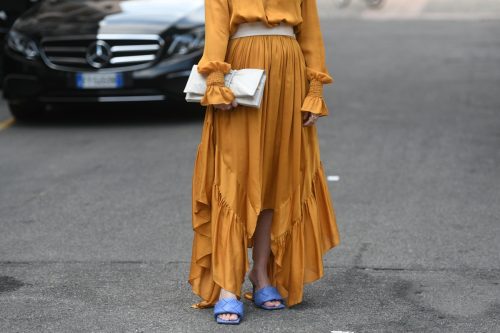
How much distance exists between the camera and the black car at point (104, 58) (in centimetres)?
1086

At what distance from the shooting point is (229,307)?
5020 millimetres

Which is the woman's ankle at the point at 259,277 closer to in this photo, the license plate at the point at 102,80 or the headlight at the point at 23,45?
the license plate at the point at 102,80

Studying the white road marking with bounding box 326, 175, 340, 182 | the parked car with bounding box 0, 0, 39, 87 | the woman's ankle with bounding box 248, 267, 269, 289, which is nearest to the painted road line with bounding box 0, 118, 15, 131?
the parked car with bounding box 0, 0, 39, 87

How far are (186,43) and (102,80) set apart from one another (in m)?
0.91

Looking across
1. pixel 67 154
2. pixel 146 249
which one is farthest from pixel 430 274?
pixel 67 154

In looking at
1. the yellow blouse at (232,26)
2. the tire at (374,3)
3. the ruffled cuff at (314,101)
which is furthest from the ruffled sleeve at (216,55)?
the tire at (374,3)

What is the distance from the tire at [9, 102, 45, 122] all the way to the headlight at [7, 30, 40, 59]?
52 cm

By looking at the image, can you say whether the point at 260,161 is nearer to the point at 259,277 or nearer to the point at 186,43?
the point at 259,277

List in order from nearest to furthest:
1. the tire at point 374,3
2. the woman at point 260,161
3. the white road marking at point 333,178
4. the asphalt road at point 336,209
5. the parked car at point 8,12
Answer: the woman at point 260,161 → the asphalt road at point 336,209 → the white road marking at point 333,178 → the parked car at point 8,12 → the tire at point 374,3

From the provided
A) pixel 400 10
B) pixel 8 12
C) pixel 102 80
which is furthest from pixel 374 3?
pixel 102 80

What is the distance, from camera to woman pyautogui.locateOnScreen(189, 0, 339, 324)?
496cm

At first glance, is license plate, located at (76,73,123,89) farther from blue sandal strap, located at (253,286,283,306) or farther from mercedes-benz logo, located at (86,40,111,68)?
blue sandal strap, located at (253,286,283,306)

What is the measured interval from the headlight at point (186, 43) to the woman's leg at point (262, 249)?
233 inches

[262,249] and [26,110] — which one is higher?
[262,249]
